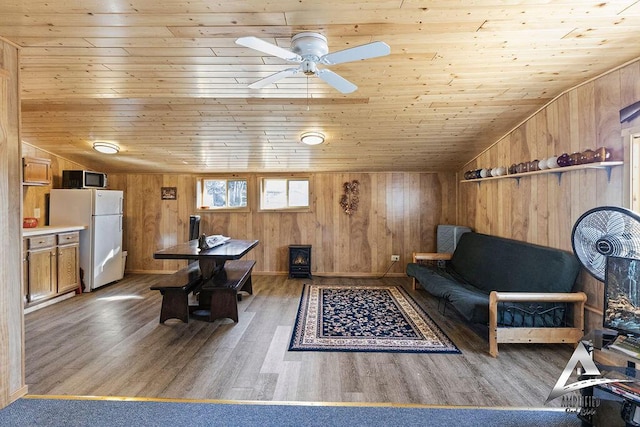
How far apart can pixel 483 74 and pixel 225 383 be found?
3.26 meters

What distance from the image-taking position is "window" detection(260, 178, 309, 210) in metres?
5.91

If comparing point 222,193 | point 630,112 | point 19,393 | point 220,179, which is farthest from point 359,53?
point 222,193

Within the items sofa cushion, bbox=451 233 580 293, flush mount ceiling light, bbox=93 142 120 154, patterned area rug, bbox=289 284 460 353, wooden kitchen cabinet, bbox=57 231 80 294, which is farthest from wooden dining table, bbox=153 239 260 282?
sofa cushion, bbox=451 233 580 293

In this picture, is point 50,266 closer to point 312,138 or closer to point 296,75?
point 312,138

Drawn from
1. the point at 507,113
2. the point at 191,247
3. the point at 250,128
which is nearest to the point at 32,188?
the point at 191,247

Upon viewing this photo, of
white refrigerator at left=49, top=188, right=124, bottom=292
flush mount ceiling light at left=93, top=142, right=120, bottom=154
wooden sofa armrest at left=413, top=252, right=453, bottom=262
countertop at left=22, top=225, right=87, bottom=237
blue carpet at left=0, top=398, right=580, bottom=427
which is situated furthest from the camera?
wooden sofa armrest at left=413, top=252, right=453, bottom=262

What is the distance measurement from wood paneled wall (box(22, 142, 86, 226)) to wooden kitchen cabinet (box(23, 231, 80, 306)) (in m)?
0.72

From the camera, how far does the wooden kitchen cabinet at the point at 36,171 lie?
4.18 meters

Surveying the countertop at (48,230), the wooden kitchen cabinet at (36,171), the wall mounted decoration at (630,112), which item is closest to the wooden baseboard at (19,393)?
the countertop at (48,230)

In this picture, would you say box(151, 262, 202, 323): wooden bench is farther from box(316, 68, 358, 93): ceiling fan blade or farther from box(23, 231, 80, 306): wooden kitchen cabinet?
box(316, 68, 358, 93): ceiling fan blade

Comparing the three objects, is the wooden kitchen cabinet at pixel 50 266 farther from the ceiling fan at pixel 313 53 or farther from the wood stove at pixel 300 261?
the ceiling fan at pixel 313 53

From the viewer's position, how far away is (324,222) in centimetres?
582

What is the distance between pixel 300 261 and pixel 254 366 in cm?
303

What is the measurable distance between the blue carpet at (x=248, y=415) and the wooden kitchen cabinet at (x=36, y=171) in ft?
10.9
